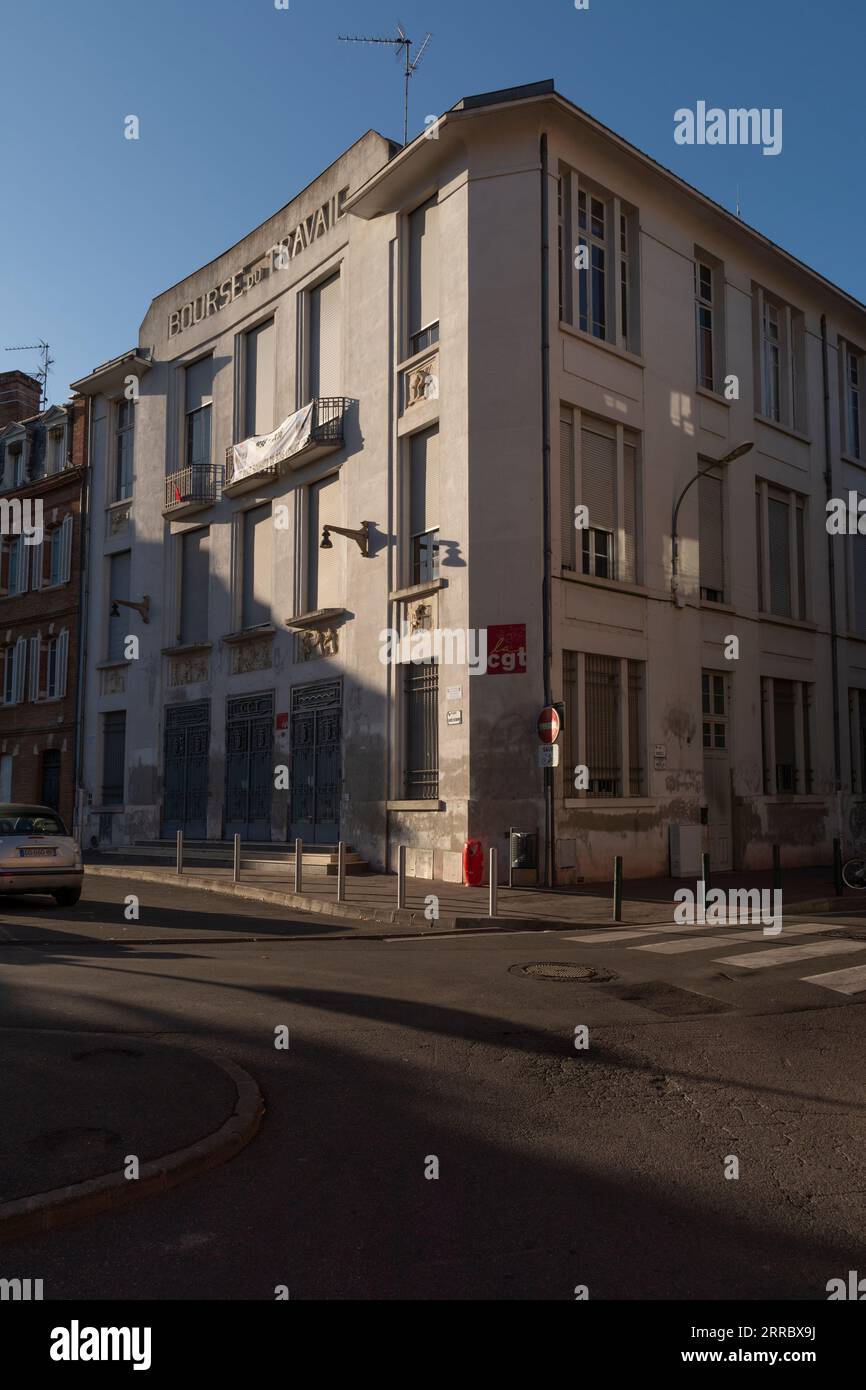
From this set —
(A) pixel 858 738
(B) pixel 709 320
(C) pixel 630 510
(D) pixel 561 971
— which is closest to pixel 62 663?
(C) pixel 630 510

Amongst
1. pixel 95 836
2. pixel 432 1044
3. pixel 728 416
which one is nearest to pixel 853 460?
pixel 728 416

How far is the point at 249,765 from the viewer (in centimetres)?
2478

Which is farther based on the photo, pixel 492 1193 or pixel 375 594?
pixel 375 594

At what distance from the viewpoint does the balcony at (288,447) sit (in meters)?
22.5

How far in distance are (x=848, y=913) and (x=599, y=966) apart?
6.92 meters

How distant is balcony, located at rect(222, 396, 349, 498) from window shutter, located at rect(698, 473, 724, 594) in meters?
7.69

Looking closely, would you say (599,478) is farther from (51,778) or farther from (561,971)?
(51,778)

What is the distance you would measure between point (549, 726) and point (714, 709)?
23.1ft

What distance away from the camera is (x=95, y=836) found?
29.1m

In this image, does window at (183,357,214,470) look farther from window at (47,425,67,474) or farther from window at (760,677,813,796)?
window at (760,677,813,796)

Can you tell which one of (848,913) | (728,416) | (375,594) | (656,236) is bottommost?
(848,913)
